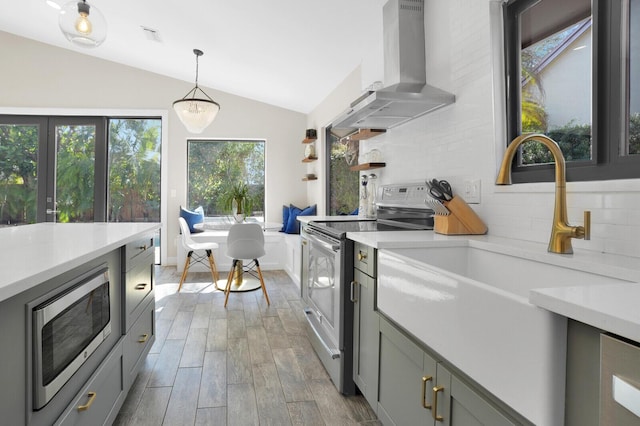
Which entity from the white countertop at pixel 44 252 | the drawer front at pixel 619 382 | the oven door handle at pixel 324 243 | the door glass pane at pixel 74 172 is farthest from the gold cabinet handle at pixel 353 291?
the door glass pane at pixel 74 172

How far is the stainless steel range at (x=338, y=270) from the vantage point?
2.17 m

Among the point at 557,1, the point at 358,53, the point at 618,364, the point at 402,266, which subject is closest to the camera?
the point at 618,364

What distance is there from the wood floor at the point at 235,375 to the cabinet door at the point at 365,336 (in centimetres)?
18

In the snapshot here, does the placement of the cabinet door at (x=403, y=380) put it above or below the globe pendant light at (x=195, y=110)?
below

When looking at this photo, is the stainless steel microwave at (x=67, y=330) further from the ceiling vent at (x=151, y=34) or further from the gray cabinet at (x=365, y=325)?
the ceiling vent at (x=151, y=34)

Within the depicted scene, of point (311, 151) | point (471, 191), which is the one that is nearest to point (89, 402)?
point (471, 191)

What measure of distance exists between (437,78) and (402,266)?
60.5 inches

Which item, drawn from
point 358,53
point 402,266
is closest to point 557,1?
point 402,266

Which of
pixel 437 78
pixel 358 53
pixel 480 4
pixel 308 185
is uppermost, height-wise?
pixel 358 53

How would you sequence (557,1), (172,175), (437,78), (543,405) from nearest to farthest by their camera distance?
(543,405), (557,1), (437,78), (172,175)

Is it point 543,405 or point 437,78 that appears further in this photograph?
Result: point 437,78

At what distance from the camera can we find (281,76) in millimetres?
4875

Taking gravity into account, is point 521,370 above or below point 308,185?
below

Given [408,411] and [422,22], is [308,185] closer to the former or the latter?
[422,22]
